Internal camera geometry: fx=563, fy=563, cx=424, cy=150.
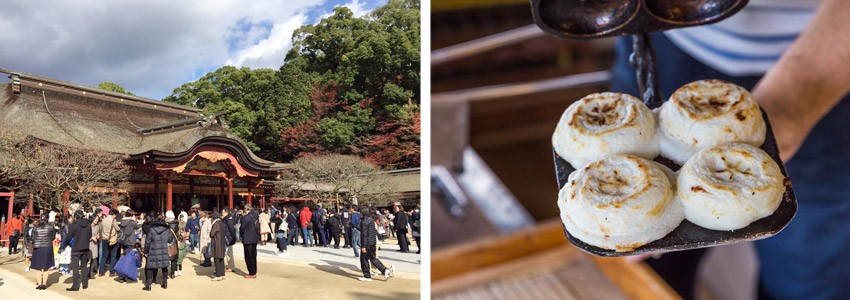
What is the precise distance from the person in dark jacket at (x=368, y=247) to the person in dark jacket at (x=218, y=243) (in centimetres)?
75

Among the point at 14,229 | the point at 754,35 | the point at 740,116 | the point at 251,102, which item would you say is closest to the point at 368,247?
the point at 251,102

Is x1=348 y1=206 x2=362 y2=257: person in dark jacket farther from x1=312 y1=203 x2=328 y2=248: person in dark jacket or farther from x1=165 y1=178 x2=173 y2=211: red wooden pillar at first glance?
x1=165 y1=178 x2=173 y2=211: red wooden pillar

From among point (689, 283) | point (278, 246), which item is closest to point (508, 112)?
point (689, 283)

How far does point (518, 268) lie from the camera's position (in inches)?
47.1

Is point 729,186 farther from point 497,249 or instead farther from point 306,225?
point 306,225

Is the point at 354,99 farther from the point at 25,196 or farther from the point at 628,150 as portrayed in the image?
the point at 628,150

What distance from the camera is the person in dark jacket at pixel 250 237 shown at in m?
3.08

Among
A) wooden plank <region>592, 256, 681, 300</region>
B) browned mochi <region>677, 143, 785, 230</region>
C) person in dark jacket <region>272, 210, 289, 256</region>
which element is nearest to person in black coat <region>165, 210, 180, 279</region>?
person in dark jacket <region>272, 210, 289, 256</region>

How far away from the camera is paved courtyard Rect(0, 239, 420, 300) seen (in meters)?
2.68

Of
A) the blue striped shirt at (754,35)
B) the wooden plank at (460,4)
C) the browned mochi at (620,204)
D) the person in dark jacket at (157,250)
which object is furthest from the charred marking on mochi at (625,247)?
the person in dark jacket at (157,250)

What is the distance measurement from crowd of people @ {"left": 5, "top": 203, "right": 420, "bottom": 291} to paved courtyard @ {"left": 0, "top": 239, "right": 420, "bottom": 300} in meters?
0.04

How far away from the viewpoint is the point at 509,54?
1.85 m

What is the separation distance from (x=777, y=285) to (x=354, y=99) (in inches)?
97.4

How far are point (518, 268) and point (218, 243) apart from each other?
2.23m
